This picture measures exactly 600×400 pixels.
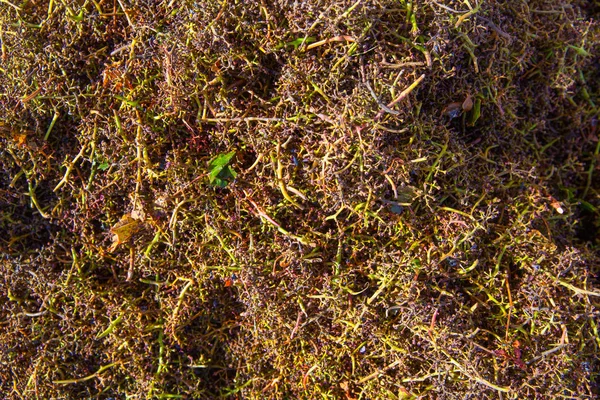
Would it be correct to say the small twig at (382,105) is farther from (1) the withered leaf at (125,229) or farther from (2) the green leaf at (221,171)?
(1) the withered leaf at (125,229)

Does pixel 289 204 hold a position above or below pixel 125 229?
above

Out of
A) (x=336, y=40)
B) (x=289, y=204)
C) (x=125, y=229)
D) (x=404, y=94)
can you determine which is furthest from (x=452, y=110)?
(x=125, y=229)

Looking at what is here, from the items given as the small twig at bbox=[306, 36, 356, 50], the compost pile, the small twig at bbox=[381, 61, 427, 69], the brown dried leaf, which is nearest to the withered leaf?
the compost pile

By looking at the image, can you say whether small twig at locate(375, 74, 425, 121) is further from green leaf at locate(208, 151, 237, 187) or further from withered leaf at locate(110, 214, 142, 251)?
withered leaf at locate(110, 214, 142, 251)

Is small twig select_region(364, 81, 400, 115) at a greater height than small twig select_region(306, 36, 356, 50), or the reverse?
small twig select_region(306, 36, 356, 50)

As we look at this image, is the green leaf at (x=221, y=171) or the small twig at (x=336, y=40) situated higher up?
the small twig at (x=336, y=40)

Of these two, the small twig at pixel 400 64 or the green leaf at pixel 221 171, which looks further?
the green leaf at pixel 221 171

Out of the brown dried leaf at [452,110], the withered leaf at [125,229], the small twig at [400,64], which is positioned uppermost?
the small twig at [400,64]

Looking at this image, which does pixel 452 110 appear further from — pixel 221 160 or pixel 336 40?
pixel 221 160

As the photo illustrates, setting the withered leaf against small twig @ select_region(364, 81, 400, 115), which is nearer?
small twig @ select_region(364, 81, 400, 115)

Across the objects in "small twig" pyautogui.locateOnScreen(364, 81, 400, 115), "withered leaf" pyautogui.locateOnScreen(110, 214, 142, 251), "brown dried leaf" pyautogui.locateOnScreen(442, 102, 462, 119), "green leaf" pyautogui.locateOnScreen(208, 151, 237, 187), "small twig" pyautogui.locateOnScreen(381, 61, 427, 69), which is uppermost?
"small twig" pyautogui.locateOnScreen(381, 61, 427, 69)

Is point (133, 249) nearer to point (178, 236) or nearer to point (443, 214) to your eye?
point (178, 236)

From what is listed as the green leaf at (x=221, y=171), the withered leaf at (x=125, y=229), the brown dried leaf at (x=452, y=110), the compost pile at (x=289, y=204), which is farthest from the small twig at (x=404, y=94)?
the withered leaf at (x=125, y=229)
